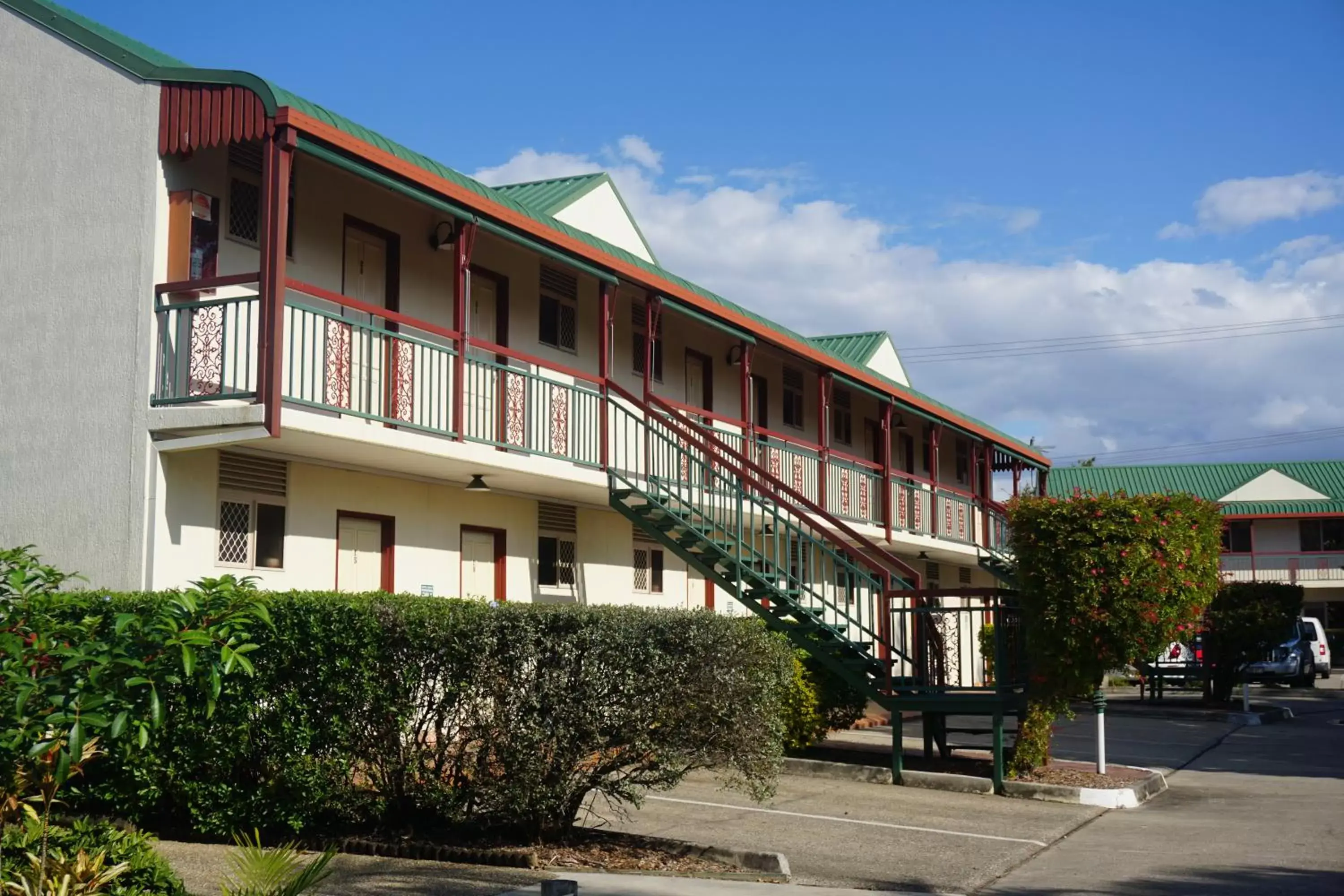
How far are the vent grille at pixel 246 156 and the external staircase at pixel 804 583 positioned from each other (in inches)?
206

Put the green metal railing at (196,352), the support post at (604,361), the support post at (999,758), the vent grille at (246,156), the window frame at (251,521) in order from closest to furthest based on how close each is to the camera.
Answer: the green metal railing at (196,352) → the window frame at (251,521) → the vent grille at (246,156) → the support post at (999,758) → the support post at (604,361)

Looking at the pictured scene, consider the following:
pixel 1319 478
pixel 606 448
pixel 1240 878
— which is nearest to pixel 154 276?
pixel 606 448

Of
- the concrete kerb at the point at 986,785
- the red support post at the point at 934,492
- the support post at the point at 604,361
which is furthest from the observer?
the red support post at the point at 934,492

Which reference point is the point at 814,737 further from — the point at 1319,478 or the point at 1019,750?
the point at 1319,478

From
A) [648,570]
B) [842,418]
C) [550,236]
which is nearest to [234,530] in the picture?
[550,236]

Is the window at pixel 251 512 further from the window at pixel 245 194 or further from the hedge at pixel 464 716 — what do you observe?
the hedge at pixel 464 716

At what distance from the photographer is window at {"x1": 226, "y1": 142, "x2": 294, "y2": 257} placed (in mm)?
13914

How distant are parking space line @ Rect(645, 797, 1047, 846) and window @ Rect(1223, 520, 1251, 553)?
51.2 m

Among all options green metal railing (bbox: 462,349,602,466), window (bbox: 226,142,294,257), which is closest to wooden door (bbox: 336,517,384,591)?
green metal railing (bbox: 462,349,602,466)

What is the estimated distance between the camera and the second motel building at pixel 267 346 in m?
12.5

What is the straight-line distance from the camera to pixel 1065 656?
15273mm

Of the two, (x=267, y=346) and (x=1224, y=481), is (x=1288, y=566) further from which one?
(x=267, y=346)

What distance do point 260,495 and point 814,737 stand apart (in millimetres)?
7511

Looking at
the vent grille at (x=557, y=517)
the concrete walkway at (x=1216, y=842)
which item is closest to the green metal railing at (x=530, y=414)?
the vent grille at (x=557, y=517)
